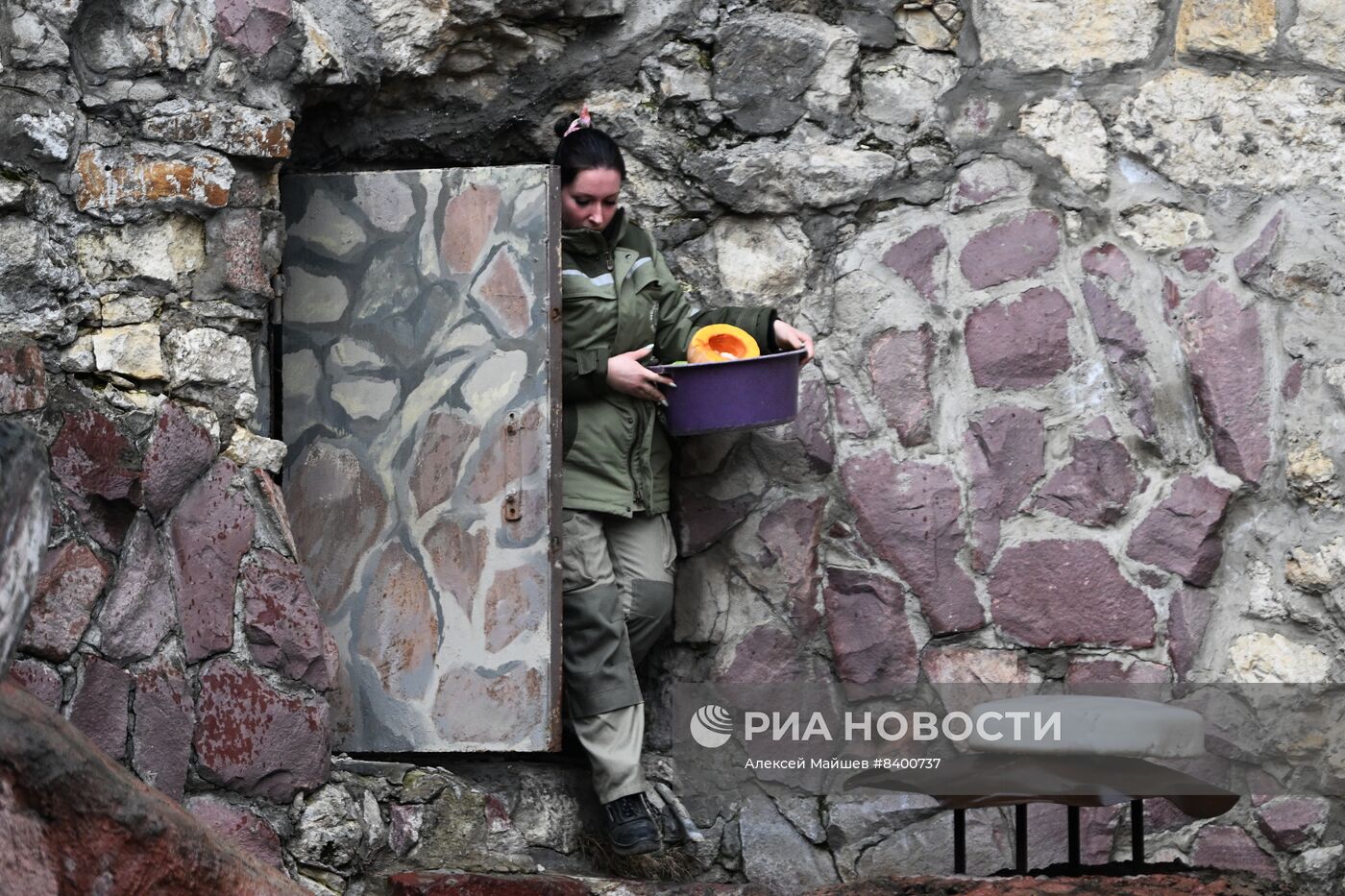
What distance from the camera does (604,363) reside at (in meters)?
4.15

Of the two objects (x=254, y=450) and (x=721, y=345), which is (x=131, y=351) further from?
(x=721, y=345)

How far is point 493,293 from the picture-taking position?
4.14m

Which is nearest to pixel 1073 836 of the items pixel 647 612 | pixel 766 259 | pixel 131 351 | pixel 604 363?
pixel 647 612

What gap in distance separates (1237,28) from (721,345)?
1450mm

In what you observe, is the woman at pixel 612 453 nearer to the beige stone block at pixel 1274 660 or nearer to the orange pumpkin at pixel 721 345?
the orange pumpkin at pixel 721 345

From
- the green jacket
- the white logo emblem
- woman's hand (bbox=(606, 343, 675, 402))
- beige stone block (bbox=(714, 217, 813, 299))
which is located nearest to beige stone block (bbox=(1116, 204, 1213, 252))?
beige stone block (bbox=(714, 217, 813, 299))

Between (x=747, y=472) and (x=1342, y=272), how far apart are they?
1.45 m

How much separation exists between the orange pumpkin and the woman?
0.09 m

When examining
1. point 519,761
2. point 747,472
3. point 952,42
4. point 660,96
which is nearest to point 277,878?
point 519,761

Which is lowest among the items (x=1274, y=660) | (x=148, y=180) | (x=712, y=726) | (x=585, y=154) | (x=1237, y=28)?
(x=712, y=726)

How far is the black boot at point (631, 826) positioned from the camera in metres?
4.10

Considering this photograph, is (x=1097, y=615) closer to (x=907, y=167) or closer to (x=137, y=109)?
(x=907, y=167)

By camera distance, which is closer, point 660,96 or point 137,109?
point 137,109

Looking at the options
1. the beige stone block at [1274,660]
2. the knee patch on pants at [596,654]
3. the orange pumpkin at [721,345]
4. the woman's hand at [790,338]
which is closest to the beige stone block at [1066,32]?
the woman's hand at [790,338]
